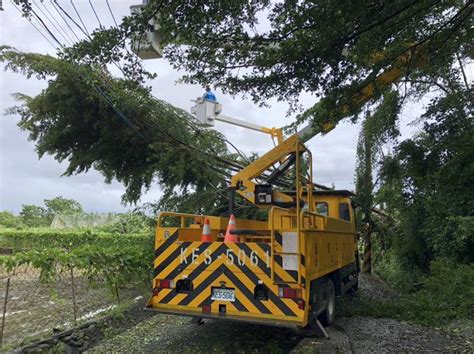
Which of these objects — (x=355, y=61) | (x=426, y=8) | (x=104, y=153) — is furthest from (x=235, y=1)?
(x=104, y=153)

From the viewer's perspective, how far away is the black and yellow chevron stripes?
17.7ft

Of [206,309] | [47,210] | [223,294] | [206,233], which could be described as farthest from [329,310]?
[47,210]

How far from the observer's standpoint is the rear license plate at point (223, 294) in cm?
560

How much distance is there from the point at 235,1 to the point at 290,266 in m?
3.18

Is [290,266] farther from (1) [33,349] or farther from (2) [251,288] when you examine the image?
(1) [33,349]

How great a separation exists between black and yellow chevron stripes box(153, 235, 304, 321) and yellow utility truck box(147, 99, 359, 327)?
0.04 ft

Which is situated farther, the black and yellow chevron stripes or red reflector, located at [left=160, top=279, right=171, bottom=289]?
red reflector, located at [left=160, top=279, right=171, bottom=289]

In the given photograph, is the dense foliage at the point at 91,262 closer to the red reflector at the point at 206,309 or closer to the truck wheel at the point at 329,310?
the red reflector at the point at 206,309

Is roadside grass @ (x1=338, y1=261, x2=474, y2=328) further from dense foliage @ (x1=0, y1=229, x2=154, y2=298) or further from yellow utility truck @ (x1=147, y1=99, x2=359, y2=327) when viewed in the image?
dense foliage @ (x1=0, y1=229, x2=154, y2=298)

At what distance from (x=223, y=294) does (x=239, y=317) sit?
0.37 m

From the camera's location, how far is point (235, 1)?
468cm

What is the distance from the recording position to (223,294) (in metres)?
5.65

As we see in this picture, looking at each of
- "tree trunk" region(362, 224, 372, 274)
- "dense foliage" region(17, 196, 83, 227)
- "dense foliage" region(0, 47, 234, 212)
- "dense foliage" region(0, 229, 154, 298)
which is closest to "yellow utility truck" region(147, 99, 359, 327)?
"dense foliage" region(0, 229, 154, 298)

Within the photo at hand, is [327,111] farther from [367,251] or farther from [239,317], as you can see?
[367,251]
